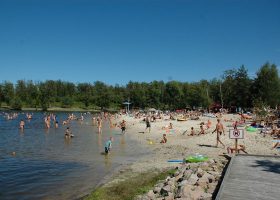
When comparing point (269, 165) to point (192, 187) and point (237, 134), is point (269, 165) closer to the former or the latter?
point (192, 187)

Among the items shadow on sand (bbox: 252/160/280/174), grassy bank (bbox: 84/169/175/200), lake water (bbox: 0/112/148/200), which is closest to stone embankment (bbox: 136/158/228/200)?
grassy bank (bbox: 84/169/175/200)

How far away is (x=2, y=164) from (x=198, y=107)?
82.2 metres

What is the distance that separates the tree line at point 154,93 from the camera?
74250mm

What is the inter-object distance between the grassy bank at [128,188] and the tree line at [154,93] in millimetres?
61820

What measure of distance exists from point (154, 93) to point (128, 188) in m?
103

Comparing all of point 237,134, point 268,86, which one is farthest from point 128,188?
point 268,86

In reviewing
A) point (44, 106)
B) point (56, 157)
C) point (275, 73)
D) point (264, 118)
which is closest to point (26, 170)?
point (56, 157)

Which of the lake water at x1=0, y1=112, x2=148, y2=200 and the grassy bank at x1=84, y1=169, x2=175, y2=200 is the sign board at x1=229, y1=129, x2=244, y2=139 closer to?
the grassy bank at x1=84, y1=169, x2=175, y2=200

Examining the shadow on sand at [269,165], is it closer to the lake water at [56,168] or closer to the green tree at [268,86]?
the lake water at [56,168]

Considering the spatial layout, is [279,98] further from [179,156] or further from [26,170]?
[26,170]

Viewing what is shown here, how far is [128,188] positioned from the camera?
1366cm

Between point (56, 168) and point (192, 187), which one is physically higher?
point (192, 187)

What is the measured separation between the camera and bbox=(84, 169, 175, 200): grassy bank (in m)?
12.8

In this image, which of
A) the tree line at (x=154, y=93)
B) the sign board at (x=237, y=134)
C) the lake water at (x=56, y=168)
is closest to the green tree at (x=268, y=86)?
the tree line at (x=154, y=93)
